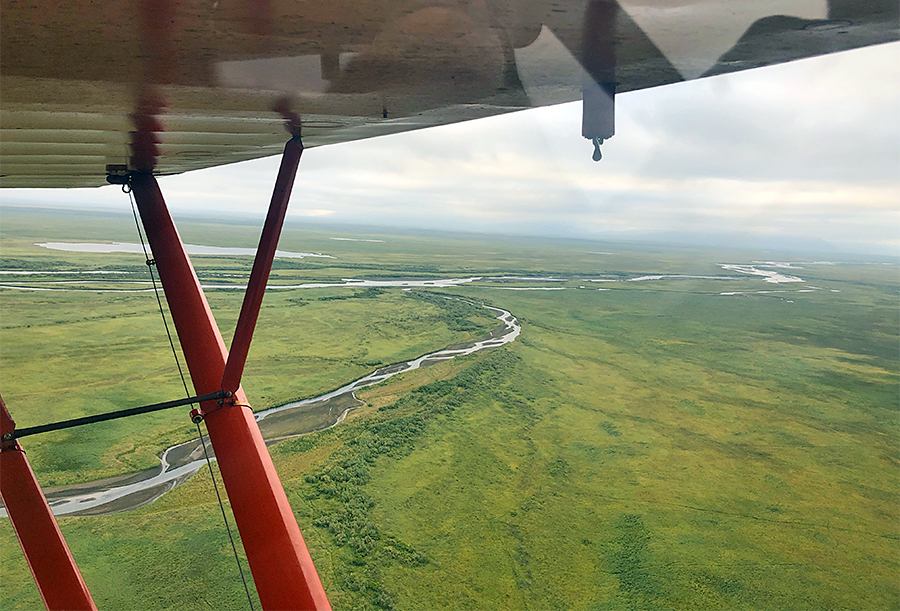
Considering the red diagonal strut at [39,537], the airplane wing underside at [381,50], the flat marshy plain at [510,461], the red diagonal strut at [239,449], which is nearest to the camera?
the airplane wing underside at [381,50]

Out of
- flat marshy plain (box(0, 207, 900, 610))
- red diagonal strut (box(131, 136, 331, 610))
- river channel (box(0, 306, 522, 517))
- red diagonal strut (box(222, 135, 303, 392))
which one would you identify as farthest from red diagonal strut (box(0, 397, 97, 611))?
river channel (box(0, 306, 522, 517))

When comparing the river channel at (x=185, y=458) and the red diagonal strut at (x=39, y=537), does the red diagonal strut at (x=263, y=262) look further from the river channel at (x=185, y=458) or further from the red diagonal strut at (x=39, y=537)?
the river channel at (x=185, y=458)

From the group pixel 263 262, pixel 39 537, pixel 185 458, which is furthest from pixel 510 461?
pixel 263 262

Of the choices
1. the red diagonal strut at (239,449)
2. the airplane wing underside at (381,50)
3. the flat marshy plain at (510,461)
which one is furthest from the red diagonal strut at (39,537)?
the flat marshy plain at (510,461)

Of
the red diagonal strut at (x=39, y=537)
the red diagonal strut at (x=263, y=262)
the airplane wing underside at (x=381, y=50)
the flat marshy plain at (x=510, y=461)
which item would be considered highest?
the airplane wing underside at (x=381, y=50)

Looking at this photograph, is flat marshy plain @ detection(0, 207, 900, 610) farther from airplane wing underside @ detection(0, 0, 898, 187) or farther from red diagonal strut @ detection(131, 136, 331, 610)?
airplane wing underside @ detection(0, 0, 898, 187)

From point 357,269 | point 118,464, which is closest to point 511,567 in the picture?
point 118,464

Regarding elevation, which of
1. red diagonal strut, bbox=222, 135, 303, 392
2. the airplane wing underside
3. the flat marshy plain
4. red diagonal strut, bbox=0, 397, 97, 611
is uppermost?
the airplane wing underside
